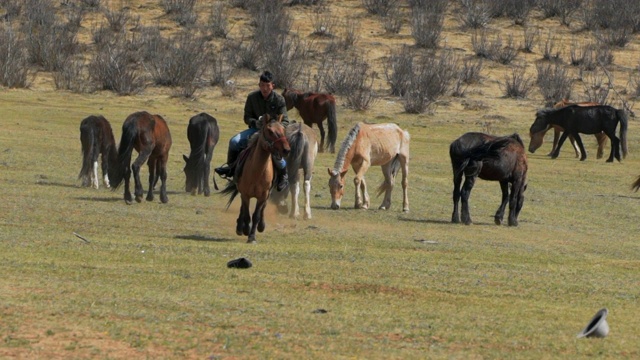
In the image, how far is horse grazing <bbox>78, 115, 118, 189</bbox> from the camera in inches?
835

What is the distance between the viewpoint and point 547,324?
34.7 feet

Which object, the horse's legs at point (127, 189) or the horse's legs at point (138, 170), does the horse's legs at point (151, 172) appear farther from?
the horse's legs at point (127, 189)

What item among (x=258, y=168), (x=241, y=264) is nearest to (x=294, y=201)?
(x=258, y=168)

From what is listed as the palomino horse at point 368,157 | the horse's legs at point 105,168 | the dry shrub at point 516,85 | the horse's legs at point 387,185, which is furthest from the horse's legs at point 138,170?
the dry shrub at point 516,85

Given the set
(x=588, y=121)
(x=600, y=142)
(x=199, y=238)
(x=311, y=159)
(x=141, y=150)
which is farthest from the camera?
(x=600, y=142)

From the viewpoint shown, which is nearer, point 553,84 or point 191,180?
point 191,180

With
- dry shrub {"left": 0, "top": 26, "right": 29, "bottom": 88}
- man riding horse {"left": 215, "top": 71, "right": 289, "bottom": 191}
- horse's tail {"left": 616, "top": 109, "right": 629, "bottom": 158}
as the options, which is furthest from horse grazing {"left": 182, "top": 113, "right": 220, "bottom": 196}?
dry shrub {"left": 0, "top": 26, "right": 29, "bottom": 88}

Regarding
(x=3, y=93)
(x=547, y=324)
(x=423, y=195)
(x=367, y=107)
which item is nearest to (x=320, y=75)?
(x=367, y=107)

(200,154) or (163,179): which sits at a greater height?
(200,154)

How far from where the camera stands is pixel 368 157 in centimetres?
2083

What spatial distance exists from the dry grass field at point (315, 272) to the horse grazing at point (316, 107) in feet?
9.34

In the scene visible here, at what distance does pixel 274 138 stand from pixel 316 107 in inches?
668

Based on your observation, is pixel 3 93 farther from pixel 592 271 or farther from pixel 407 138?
pixel 592 271

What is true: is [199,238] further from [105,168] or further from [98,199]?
[105,168]
